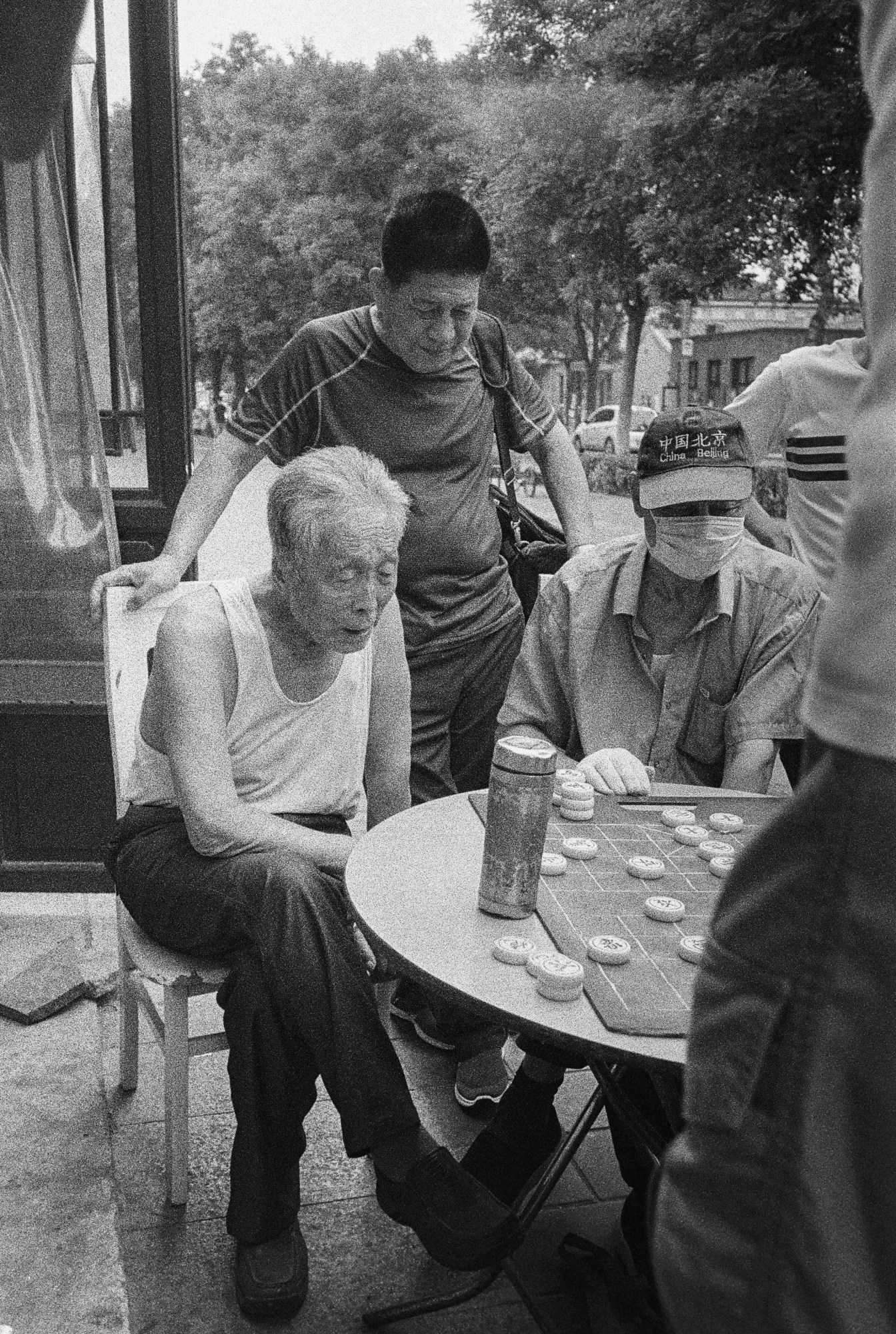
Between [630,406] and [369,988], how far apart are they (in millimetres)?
12552

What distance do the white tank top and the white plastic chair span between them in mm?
216

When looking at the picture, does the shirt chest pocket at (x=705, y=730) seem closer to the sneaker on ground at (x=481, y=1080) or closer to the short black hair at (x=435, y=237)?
the sneaker on ground at (x=481, y=1080)

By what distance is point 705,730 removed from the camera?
247 centimetres

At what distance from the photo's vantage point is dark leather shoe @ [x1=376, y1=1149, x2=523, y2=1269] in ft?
6.14

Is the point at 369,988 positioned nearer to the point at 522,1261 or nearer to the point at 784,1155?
the point at 522,1261

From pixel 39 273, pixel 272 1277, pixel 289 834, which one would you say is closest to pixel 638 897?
pixel 289 834

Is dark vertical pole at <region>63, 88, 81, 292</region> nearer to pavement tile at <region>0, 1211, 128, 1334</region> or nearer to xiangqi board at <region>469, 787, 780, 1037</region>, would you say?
xiangqi board at <region>469, 787, 780, 1037</region>

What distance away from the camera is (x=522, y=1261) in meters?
2.21

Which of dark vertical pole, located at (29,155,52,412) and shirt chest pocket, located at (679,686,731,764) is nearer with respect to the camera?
shirt chest pocket, located at (679,686,731,764)

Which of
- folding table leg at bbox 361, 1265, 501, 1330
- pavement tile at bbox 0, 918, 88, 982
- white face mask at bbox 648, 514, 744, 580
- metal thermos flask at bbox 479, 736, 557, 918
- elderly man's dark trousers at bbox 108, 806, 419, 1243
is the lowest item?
pavement tile at bbox 0, 918, 88, 982

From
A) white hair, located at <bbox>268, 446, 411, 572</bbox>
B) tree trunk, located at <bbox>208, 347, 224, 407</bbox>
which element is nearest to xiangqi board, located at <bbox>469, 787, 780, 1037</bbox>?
white hair, located at <bbox>268, 446, 411, 572</bbox>

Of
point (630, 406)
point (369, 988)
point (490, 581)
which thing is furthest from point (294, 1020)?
point (630, 406)

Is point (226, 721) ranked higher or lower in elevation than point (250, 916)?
higher

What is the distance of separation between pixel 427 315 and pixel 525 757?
4.58 ft
